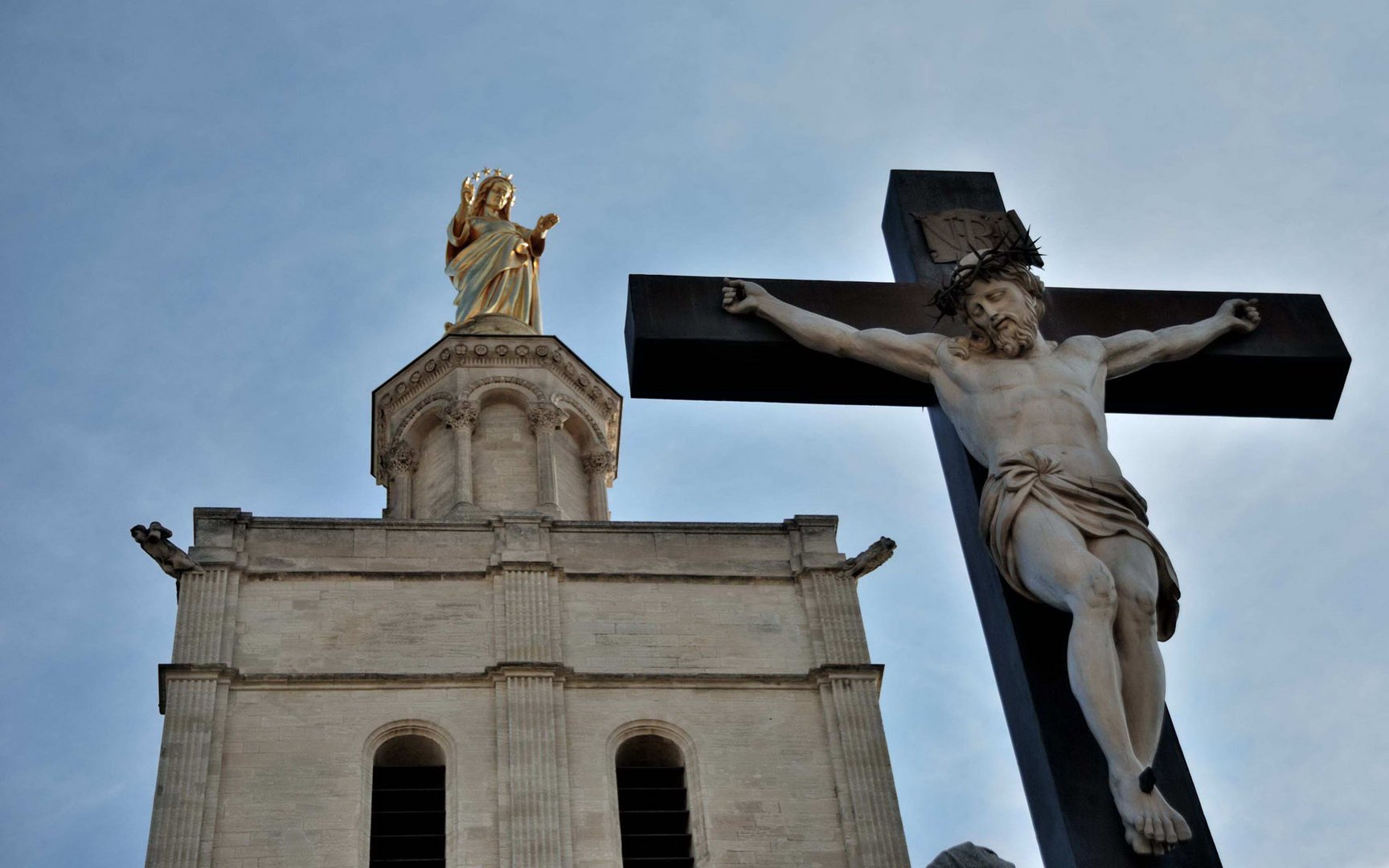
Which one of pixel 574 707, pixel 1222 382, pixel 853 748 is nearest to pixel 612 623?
pixel 574 707

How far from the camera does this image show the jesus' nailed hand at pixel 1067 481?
4.77 m

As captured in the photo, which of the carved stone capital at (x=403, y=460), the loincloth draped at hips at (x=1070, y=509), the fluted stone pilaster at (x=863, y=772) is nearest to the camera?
the loincloth draped at hips at (x=1070, y=509)

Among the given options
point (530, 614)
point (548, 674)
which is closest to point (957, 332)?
point (548, 674)

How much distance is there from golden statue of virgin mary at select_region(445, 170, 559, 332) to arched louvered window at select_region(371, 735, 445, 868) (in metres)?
10.7

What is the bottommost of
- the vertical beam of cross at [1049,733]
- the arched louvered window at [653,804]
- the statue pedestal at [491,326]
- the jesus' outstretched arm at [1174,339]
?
the vertical beam of cross at [1049,733]

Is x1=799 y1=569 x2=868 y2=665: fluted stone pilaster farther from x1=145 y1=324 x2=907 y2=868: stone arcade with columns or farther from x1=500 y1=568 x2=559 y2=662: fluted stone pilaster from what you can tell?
x1=500 y1=568 x2=559 y2=662: fluted stone pilaster

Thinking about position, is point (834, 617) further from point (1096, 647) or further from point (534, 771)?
point (1096, 647)

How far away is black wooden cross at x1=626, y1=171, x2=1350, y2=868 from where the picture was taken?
5.27 m

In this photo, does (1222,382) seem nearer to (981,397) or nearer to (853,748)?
(981,397)

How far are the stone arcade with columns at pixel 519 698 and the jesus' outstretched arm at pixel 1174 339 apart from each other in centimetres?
1911

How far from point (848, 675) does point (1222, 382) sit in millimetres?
21343

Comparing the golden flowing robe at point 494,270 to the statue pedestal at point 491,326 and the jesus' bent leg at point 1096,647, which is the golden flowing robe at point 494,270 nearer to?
the statue pedestal at point 491,326

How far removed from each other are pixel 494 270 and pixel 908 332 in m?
31.4

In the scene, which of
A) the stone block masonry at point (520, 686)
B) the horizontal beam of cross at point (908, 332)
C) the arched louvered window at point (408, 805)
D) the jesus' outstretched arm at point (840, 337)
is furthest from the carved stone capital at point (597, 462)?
the jesus' outstretched arm at point (840, 337)
